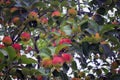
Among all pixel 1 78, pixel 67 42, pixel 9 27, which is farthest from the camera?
pixel 9 27

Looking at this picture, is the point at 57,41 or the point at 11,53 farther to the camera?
the point at 57,41

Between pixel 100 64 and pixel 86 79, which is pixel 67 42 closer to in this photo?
pixel 86 79

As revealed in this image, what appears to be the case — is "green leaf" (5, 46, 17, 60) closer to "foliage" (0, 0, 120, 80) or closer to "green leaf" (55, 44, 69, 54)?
"foliage" (0, 0, 120, 80)

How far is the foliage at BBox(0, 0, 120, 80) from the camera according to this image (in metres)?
1.50

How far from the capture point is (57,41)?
1.65 meters

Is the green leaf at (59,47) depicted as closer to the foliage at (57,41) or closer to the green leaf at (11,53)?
the foliage at (57,41)

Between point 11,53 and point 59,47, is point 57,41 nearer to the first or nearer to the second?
point 59,47

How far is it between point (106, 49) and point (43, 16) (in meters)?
0.72

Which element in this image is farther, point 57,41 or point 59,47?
point 57,41

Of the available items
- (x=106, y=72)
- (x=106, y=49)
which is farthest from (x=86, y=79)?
(x=106, y=49)

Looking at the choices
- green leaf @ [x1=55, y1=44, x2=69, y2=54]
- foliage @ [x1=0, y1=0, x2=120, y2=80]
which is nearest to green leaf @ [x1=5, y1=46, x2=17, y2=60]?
foliage @ [x1=0, y1=0, x2=120, y2=80]

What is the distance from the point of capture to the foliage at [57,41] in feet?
4.91

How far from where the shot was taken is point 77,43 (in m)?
1.63

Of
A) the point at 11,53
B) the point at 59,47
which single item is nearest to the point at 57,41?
the point at 59,47
